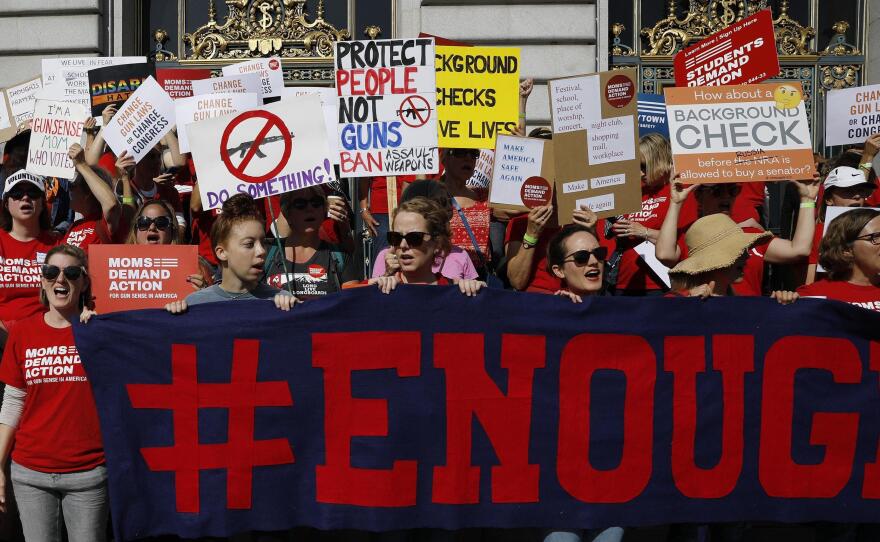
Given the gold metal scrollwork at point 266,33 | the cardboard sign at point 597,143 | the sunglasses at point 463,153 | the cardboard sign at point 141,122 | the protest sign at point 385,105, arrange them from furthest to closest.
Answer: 1. the gold metal scrollwork at point 266,33
2. the cardboard sign at point 141,122
3. the sunglasses at point 463,153
4. the protest sign at point 385,105
5. the cardboard sign at point 597,143

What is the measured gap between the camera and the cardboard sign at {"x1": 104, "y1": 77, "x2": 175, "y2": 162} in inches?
311

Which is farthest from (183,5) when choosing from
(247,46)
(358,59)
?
(358,59)

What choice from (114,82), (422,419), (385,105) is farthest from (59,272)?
(114,82)

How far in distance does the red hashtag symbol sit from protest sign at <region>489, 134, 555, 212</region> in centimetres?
215

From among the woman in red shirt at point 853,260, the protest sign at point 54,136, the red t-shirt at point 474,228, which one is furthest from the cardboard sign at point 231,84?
the woman in red shirt at point 853,260

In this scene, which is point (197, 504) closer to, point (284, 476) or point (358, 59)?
point (284, 476)

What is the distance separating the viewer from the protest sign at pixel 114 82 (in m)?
8.44

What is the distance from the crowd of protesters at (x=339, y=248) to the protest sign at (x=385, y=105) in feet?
0.80

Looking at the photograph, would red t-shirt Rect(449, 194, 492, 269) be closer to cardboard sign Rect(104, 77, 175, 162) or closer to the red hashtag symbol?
the red hashtag symbol

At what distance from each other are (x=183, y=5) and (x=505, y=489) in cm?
890

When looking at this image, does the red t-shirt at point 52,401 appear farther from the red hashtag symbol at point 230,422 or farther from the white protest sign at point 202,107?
the white protest sign at point 202,107

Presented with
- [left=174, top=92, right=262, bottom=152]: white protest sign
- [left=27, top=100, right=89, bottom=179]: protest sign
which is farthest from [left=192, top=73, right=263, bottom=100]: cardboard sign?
[left=27, top=100, right=89, bottom=179]: protest sign

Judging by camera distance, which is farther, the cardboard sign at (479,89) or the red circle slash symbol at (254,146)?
the cardboard sign at (479,89)

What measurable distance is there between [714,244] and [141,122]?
4.16m
